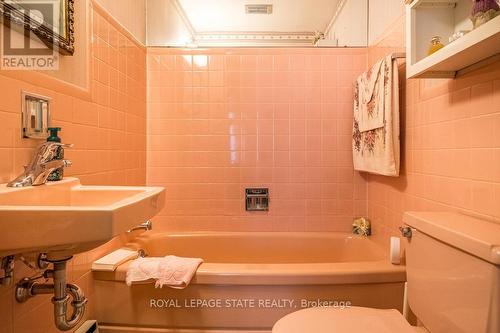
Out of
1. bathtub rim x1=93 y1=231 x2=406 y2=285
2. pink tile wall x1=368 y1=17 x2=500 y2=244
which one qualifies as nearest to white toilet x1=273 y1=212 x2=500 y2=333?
pink tile wall x1=368 y1=17 x2=500 y2=244

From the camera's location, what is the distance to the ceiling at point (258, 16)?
7.46ft

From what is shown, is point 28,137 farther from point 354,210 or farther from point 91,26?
point 354,210

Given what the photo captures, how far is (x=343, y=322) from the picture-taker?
981mm

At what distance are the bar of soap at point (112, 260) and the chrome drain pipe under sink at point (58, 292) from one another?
0.41m

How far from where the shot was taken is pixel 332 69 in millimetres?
2141

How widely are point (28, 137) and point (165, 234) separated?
1.18m

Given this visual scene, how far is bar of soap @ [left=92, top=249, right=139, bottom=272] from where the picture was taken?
137 cm

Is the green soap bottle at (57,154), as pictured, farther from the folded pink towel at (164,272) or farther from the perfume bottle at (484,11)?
the perfume bottle at (484,11)

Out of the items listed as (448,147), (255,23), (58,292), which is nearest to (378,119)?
(448,147)

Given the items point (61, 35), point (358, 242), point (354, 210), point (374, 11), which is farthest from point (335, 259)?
point (61, 35)

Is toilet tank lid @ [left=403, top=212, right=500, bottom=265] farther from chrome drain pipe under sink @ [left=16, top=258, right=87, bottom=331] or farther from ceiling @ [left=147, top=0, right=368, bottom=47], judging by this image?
ceiling @ [left=147, top=0, right=368, bottom=47]

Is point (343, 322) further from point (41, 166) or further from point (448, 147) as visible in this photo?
point (41, 166)

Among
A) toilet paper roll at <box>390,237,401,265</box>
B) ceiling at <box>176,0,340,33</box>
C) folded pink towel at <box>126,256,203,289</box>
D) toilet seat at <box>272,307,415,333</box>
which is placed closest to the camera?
toilet seat at <box>272,307,415,333</box>

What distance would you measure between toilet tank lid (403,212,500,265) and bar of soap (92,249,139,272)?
125 centimetres
